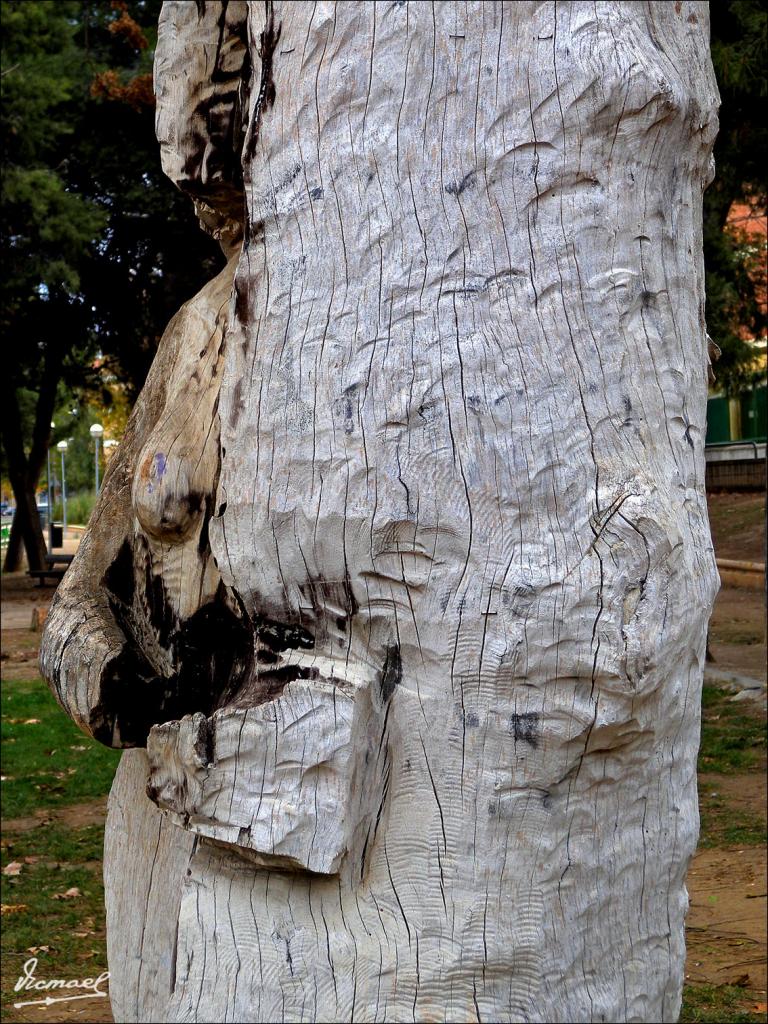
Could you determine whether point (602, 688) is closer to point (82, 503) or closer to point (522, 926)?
point (522, 926)

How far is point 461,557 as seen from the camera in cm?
136

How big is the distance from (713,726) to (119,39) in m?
13.2

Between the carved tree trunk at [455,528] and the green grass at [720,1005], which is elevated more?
the carved tree trunk at [455,528]

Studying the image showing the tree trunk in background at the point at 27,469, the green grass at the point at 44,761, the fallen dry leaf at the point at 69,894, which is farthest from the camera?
the tree trunk in background at the point at 27,469

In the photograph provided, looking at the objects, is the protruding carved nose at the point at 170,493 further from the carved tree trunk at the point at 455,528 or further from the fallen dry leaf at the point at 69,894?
the fallen dry leaf at the point at 69,894

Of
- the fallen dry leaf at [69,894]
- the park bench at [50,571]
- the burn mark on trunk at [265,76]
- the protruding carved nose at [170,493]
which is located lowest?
the fallen dry leaf at [69,894]

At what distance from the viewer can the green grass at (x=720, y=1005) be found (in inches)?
185

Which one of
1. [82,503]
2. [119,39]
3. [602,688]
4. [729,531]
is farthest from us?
[82,503]

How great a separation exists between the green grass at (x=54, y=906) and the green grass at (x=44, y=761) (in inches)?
28.3

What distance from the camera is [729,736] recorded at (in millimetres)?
Result: 9102

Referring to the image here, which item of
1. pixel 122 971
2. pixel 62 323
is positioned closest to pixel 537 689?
pixel 122 971
